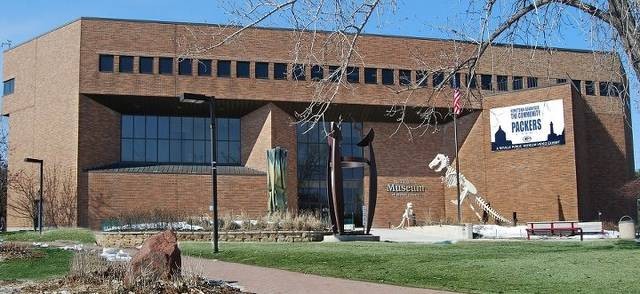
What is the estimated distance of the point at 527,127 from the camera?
47750 mm

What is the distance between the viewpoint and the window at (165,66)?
47.6m

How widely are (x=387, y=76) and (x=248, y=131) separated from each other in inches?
416

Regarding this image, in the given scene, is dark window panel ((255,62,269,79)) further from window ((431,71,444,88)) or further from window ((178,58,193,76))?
window ((431,71,444,88))

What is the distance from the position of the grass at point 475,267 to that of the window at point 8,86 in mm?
39408

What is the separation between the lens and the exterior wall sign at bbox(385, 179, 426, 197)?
51769 mm

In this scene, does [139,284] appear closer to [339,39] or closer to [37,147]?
[339,39]

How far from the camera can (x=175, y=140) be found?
5153 centimetres

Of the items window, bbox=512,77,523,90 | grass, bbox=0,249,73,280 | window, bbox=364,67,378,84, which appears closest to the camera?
grass, bbox=0,249,73,280

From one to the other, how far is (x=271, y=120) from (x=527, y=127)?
55.5 feet

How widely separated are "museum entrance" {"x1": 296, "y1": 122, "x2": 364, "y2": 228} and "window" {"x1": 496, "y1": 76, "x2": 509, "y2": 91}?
1046 centimetres

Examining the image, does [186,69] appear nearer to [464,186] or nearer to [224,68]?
[224,68]

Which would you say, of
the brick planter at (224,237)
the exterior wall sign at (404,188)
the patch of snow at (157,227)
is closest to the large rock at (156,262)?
the brick planter at (224,237)

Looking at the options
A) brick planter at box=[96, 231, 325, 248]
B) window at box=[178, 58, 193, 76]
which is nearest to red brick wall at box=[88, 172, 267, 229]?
window at box=[178, 58, 193, 76]

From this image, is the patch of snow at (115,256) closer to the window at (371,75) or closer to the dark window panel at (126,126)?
the dark window panel at (126,126)
